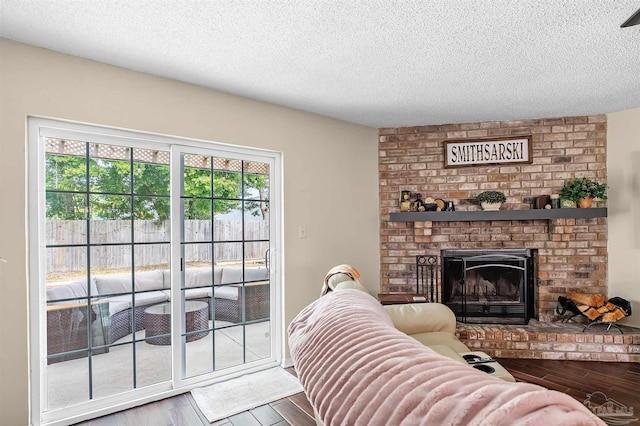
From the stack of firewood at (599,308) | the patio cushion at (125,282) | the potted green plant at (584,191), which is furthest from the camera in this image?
the potted green plant at (584,191)

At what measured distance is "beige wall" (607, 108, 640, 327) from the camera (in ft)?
11.5

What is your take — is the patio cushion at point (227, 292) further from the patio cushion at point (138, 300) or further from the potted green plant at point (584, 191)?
the potted green plant at point (584, 191)

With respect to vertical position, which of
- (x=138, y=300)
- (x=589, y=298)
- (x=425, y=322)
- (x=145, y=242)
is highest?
(x=145, y=242)

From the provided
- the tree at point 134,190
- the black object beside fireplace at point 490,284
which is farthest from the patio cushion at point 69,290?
the black object beside fireplace at point 490,284

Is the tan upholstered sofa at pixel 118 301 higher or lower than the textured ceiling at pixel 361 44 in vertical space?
lower

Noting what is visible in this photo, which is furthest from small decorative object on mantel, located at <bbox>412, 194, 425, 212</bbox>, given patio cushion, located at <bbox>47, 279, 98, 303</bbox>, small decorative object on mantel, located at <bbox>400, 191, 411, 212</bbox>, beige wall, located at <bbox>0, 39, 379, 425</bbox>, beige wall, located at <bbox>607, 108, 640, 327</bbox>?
patio cushion, located at <bbox>47, 279, 98, 303</bbox>

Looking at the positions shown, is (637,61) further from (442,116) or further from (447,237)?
(447,237)

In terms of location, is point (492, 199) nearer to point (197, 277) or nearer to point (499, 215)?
point (499, 215)

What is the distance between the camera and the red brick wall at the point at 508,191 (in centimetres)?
370

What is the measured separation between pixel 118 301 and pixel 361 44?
243 cm

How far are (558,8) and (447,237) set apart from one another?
2.53 metres

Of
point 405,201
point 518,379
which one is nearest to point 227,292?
point 405,201

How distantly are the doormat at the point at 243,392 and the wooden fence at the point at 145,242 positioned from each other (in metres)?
1.00

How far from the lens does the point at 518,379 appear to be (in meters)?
2.86
